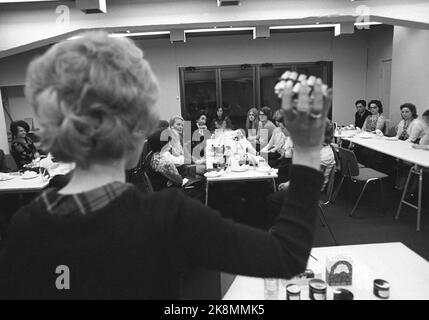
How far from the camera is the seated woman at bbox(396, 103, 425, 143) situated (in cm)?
576

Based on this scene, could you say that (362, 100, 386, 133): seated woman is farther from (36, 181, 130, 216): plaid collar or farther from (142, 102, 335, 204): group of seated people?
(36, 181, 130, 216): plaid collar

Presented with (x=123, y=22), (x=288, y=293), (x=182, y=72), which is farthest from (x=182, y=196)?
(x=182, y=72)

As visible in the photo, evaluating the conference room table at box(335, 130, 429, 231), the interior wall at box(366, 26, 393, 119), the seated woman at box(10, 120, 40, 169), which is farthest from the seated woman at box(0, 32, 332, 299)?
the interior wall at box(366, 26, 393, 119)

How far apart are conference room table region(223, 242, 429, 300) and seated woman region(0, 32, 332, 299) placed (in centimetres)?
100

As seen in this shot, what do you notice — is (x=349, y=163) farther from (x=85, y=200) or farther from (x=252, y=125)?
(x=85, y=200)

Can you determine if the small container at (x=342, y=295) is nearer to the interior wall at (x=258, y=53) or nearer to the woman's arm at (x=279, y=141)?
the woman's arm at (x=279, y=141)

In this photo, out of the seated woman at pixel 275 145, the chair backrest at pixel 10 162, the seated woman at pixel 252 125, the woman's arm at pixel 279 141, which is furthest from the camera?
the seated woman at pixel 252 125

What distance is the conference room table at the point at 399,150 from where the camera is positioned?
4.10m

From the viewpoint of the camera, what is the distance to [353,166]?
4.66 meters

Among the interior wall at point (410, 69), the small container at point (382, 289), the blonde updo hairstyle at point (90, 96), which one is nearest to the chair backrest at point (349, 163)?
the small container at point (382, 289)

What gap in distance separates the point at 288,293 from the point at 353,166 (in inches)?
142

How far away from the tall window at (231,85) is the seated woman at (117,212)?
9.58 meters

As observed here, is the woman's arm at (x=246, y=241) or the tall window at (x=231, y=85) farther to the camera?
the tall window at (x=231, y=85)
